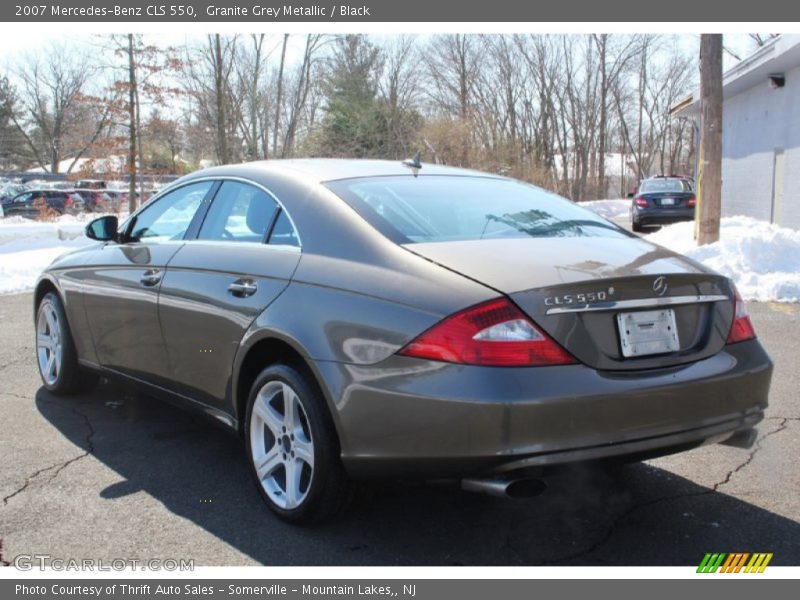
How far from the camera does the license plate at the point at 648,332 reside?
112 inches

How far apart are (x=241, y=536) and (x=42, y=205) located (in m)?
27.2

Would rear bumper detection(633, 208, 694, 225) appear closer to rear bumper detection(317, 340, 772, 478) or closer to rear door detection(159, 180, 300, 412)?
rear door detection(159, 180, 300, 412)

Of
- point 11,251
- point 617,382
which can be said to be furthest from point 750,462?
point 11,251

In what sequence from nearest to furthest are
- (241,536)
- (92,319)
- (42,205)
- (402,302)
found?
(402,302) → (241,536) → (92,319) → (42,205)

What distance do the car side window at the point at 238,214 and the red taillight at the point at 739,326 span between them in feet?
6.78

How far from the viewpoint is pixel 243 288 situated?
353cm

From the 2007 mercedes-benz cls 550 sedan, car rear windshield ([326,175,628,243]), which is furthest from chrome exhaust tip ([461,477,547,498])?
car rear windshield ([326,175,628,243])

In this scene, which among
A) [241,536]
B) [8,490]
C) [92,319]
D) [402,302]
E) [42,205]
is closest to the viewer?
[402,302]

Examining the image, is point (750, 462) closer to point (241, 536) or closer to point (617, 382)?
point (617, 382)

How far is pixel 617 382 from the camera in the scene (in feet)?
9.05

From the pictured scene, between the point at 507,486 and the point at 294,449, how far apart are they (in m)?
1.00

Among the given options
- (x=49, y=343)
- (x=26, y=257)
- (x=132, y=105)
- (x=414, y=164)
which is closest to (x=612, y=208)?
(x=132, y=105)
